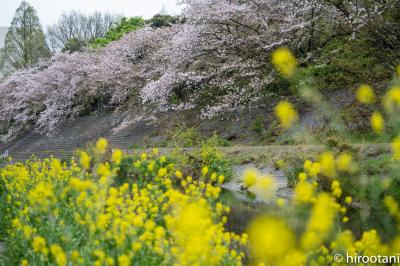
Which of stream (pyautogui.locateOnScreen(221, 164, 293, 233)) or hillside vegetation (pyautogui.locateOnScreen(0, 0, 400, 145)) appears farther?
hillside vegetation (pyautogui.locateOnScreen(0, 0, 400, 145))

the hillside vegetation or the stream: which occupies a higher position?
the hillside vegetation

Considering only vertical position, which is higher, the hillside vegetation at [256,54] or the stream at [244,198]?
the hillside vegetation at [256,54]

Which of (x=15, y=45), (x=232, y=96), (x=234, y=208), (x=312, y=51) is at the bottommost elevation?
(x=234, y=208)

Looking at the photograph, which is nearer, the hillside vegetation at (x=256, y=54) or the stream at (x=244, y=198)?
the stream at (x=244, y=198)

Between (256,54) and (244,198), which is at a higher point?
(256,54)

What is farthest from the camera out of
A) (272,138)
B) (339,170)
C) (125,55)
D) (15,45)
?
(15,45)

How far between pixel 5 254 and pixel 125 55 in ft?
59.4

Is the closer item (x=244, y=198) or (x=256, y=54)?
(x=244, y=198)

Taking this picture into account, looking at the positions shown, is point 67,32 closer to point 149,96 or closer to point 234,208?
point 149,96

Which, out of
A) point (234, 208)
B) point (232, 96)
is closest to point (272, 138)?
point (232, 96)

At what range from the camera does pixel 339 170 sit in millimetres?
7758

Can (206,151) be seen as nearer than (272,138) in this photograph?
Yes

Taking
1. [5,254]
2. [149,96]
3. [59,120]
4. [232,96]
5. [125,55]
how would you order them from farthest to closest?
[59,120]
[125,55]
[149,96]
[232,96]
[5,254]

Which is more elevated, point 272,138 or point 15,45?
point 15,45
